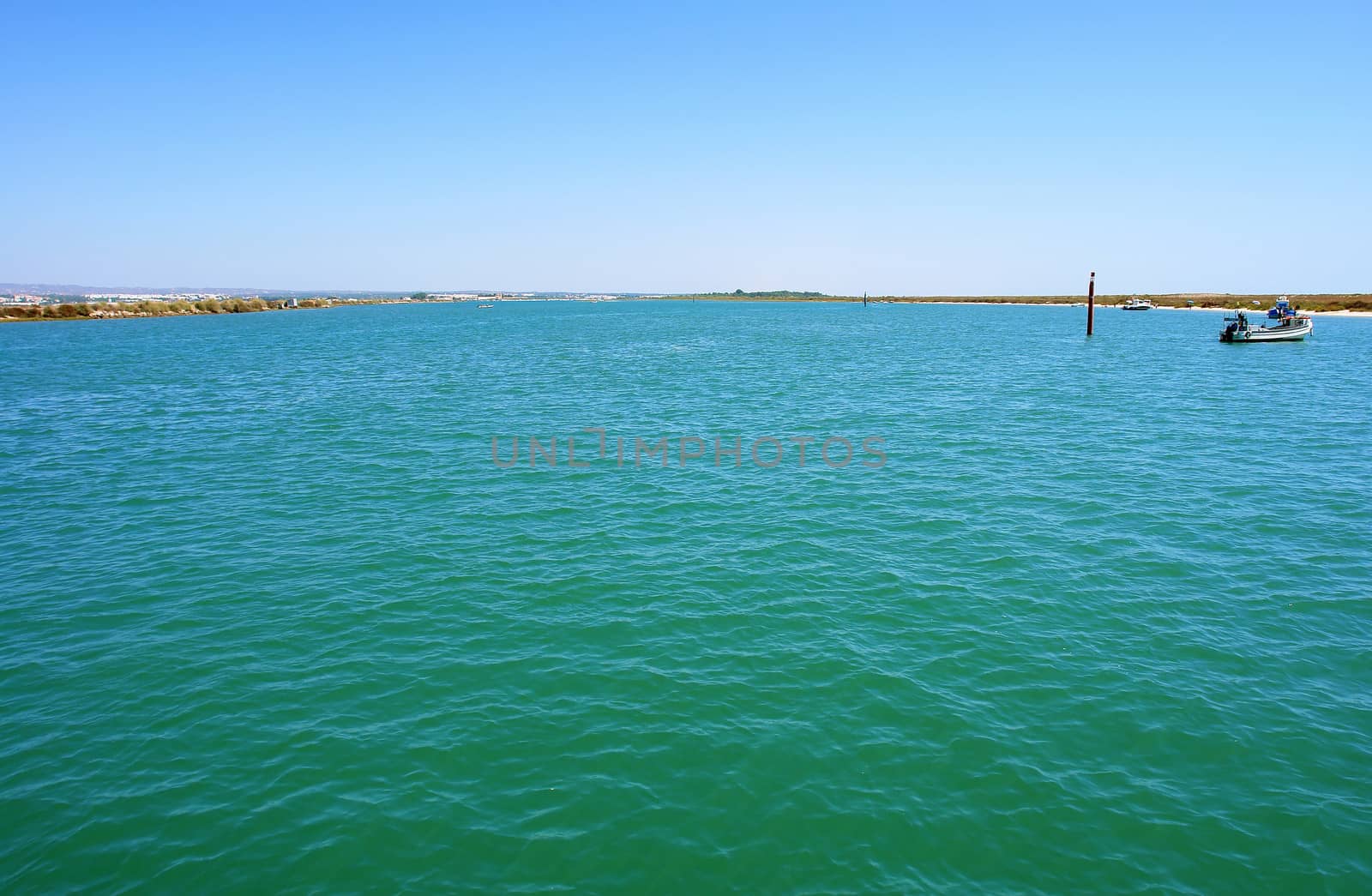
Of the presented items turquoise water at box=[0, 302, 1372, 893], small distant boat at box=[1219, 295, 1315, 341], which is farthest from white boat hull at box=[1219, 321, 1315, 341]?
turquoise water at box=[0, 302, 1372, 893]

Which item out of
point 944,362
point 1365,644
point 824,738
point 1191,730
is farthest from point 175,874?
point 944,362

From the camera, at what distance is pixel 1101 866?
11.4 meters

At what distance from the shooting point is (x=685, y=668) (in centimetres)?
1688

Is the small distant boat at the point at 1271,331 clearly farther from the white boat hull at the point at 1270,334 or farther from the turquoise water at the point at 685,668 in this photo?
the turquoise water at the point at 685,668

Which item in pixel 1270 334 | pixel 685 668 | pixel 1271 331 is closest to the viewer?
pixel 685 668

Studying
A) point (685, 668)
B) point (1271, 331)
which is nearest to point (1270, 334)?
point (1271, 331)

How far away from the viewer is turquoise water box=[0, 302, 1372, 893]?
1176 centimetres

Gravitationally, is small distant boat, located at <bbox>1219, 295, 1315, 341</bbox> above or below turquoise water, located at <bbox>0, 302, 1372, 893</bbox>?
above

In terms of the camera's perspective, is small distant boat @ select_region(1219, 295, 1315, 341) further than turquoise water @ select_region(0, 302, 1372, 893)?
Yes

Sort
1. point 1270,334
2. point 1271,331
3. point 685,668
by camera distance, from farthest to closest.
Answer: point 1271,331 → point 1270,334 → point 685,668

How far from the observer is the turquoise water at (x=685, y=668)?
11758mm

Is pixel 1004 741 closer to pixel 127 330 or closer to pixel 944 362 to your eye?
pixel 944 362

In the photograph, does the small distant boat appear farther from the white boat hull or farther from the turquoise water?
the turquoise water

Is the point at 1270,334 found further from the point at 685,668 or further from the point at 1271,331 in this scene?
the point at 685,668
